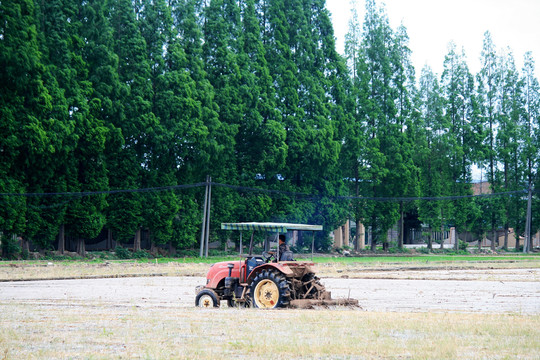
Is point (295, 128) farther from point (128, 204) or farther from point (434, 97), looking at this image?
point (434, 97)

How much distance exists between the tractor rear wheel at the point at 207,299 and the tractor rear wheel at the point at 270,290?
97 centimetres

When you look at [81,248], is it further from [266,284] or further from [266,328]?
[266,328]

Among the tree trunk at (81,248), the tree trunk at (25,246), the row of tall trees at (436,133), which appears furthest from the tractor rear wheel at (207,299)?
the row of tall trees at (436,133)

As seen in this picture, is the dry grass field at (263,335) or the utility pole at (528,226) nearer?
the dry grass field at (263,335)

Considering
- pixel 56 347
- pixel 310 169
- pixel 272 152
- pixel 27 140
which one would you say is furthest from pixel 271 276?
pixel 310 169

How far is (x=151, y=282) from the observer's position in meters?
25.7

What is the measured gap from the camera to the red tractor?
15367 mm

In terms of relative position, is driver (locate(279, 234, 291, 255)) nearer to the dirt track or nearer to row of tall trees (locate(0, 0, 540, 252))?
the dirt track

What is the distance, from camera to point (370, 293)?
67.9 feet

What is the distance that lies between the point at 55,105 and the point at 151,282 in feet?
63.0

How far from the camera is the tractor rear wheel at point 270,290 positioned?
15180 millimetres

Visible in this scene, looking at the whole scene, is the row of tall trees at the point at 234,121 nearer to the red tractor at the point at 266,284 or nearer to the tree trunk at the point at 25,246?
the tree trunk at the point at 25,246

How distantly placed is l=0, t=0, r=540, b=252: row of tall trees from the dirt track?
17.4 m

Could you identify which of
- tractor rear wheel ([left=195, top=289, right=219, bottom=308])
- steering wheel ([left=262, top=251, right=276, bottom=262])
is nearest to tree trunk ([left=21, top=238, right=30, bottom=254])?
tractor rear wheel ([left=195, top=289, right=219, bottom=308])
